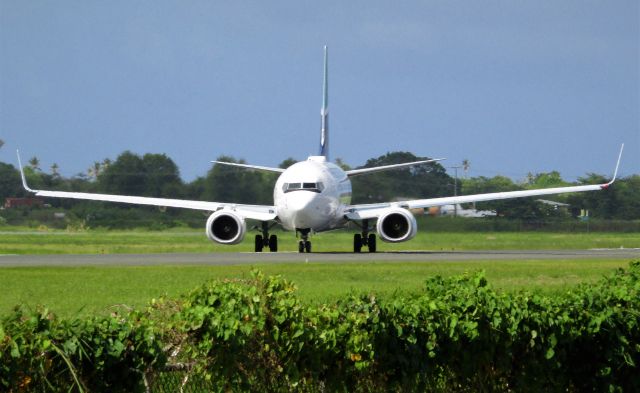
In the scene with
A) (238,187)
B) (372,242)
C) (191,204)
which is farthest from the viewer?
(238,187)

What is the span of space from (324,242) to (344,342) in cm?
4563

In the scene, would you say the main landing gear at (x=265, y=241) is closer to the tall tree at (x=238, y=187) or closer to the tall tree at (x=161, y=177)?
the tall tree at (x=238, y=187)

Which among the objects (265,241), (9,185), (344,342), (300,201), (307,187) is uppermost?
(9,185)

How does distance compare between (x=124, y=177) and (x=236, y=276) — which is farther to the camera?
(x=124, y=177)

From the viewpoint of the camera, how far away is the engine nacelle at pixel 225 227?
4456 centimetres

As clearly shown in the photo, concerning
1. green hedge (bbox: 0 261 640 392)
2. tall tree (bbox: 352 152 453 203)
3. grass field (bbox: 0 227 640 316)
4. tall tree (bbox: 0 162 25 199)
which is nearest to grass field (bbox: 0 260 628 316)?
grass field (bbox: 0 227 640 316)

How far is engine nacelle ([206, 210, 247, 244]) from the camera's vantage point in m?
44.6

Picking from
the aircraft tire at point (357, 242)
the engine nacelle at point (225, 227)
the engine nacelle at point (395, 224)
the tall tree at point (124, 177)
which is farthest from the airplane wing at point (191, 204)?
the tall tree at point (124, 177)

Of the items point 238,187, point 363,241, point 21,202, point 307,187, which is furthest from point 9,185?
point 307,187

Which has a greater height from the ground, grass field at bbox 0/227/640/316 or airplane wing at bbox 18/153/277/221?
airplane wing at bbox 18/153/277/221

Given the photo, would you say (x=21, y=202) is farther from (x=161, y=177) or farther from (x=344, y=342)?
(x=344, y=342)

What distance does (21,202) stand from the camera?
3120 inches

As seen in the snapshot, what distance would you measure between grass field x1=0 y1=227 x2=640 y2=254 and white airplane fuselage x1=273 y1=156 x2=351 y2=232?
3.35 metres

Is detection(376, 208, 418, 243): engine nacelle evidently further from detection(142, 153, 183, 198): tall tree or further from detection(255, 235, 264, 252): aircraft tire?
detection(142, 153, 183, 198): tall tree
